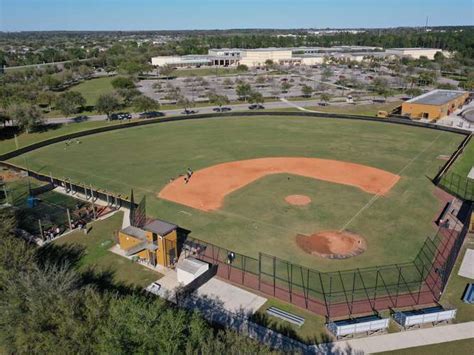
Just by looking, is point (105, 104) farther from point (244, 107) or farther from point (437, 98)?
point (437, 98)

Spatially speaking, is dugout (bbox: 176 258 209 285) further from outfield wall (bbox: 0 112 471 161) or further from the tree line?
outfield wall (bbox: 0 112 471 161)

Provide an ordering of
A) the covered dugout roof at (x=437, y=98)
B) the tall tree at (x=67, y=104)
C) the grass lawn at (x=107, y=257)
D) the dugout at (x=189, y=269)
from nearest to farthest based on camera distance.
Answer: the dugout at (x=189, y=269), the grass lawn at (x=107, y=257), the tall tree at (x=67, y=104), the covered dugout roof at (x=437, y=98)

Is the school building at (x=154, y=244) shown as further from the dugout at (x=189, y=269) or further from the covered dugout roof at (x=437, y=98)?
the covered dugout roof at (x=437, y=98)

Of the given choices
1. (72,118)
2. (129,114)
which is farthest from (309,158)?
(72,118)

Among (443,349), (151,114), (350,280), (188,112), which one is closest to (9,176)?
(151,114)

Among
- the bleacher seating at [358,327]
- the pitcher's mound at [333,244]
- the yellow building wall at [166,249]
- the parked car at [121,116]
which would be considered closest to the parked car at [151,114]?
the parked car at [121,116]
